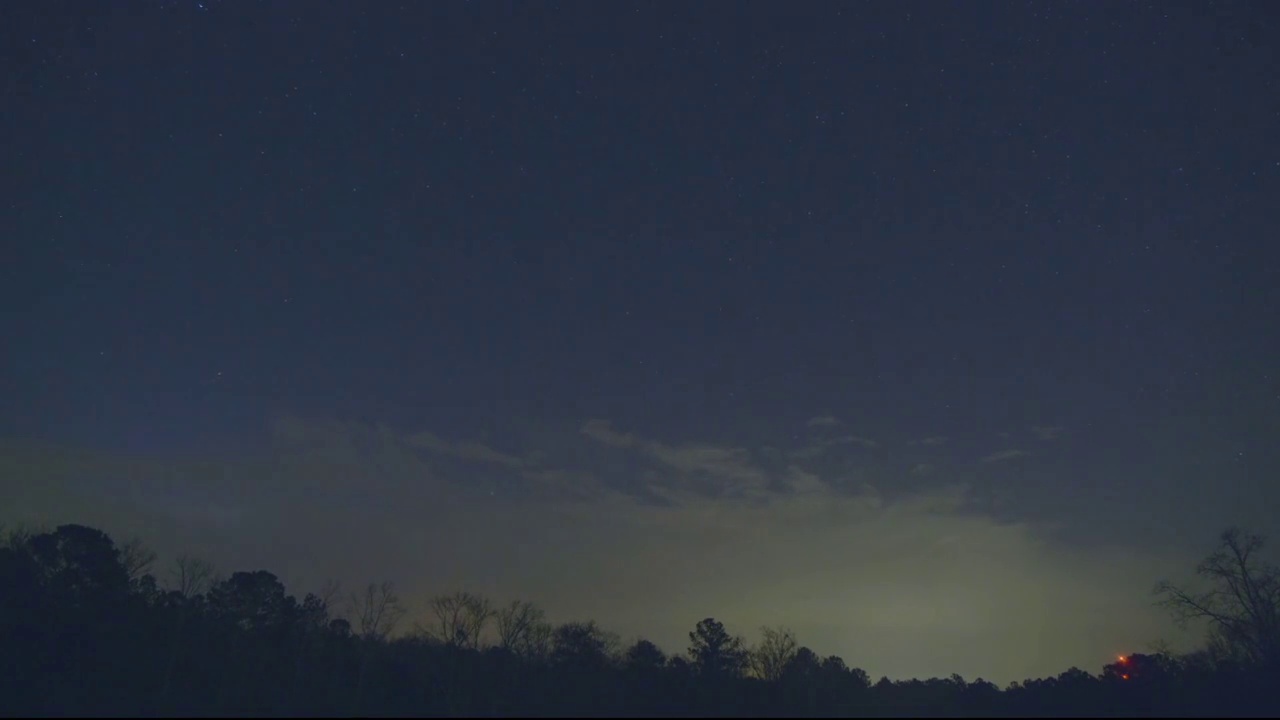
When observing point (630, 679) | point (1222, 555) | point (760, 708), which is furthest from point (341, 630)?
point (1222, 555)

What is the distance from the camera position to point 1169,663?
235 ft

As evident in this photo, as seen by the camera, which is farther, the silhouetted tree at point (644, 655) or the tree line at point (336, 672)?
the silhouetted tree at point (644, 655)

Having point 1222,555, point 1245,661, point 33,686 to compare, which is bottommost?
point 33,686

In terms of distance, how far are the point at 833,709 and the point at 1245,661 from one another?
3649cm

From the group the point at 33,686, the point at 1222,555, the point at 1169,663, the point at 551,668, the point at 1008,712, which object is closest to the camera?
the point at 1008,712

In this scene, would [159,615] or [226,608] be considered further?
[226,608]

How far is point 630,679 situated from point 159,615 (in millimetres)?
36820

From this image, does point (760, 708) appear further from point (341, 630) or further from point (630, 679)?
point (341, 630)

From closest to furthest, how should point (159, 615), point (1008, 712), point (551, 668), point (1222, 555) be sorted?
1. point (1008, 712)
2. point (1222, 555)
3. point (159, 615)
4. point (551, 668)

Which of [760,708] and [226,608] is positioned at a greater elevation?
[226,608]

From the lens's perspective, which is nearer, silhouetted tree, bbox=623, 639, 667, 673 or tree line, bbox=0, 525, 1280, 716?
tree line, bbox=0, 525, 1280, 716

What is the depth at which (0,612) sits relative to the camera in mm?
61094

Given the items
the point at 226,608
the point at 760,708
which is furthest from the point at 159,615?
the point at 760,708

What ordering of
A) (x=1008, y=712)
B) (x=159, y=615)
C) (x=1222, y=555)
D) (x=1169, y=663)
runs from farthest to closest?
1. (x=1169, y=663)
2. (x=159, y=615)
3. (x=1222, y=555)
4. (x=1008, y=712)
